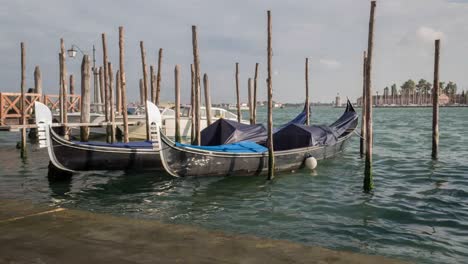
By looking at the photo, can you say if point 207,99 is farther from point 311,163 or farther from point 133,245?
point 133,245

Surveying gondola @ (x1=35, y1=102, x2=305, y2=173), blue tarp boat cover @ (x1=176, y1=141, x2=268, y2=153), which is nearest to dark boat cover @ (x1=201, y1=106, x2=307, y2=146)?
blue tarp boat cover @ (x1=176, y1=141, x2=268, y2=153)

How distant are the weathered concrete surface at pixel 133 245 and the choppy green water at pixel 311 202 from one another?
1.60 metres

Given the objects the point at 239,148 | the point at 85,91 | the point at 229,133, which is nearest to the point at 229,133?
the point at 229,133

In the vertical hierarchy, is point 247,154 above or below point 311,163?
above

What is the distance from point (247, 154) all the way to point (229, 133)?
211 cm

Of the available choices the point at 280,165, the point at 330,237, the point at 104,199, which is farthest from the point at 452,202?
the point at 104,199

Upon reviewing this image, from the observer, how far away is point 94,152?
391 inches

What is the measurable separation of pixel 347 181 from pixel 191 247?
7.68 meters

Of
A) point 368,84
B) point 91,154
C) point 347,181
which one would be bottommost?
point 347,181

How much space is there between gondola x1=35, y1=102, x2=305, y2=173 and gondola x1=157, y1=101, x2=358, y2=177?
594mm

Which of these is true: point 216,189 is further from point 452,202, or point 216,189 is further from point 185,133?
point 185,133

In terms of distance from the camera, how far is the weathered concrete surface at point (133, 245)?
3.93 metres

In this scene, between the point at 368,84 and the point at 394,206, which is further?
the point at 368,84

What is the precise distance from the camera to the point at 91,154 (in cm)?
991
